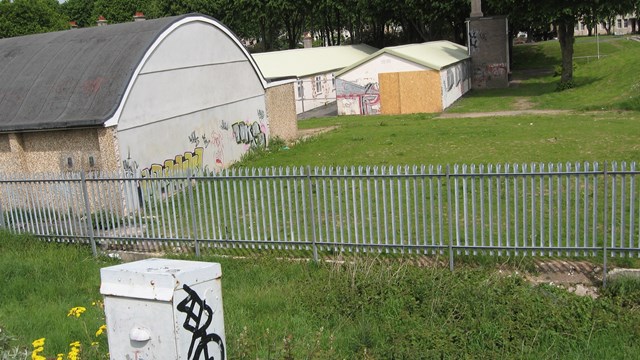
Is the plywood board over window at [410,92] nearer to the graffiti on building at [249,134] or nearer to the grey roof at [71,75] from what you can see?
the graffiti on building at [249,134]

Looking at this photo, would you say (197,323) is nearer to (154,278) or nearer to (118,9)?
(154,278)

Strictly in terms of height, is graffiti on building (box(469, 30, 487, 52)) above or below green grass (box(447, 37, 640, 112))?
above

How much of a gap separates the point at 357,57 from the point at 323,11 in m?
14.8

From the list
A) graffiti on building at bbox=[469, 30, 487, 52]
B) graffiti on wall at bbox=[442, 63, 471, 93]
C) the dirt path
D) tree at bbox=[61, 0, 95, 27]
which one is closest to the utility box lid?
the dirt path

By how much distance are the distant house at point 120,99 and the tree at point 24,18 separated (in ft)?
156

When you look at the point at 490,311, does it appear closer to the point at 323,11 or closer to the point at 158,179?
the point at 158,179

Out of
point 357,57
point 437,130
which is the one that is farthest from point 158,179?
point 357,57

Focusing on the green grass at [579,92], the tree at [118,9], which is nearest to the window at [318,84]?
the green grass at [579,92]

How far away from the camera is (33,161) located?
50.4 ft

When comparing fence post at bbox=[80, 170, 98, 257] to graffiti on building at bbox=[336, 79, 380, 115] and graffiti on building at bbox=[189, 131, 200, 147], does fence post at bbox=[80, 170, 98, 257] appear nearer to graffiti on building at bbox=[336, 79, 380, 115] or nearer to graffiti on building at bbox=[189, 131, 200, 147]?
graffiti on building at bbox=[189, 131, 200, 147]

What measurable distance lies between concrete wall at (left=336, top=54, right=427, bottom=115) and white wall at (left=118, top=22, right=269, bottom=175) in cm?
1219

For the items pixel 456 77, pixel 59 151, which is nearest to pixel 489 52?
pixel 456 77

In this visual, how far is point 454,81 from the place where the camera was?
3716 cm

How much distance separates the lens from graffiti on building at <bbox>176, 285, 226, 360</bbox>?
163 inches
